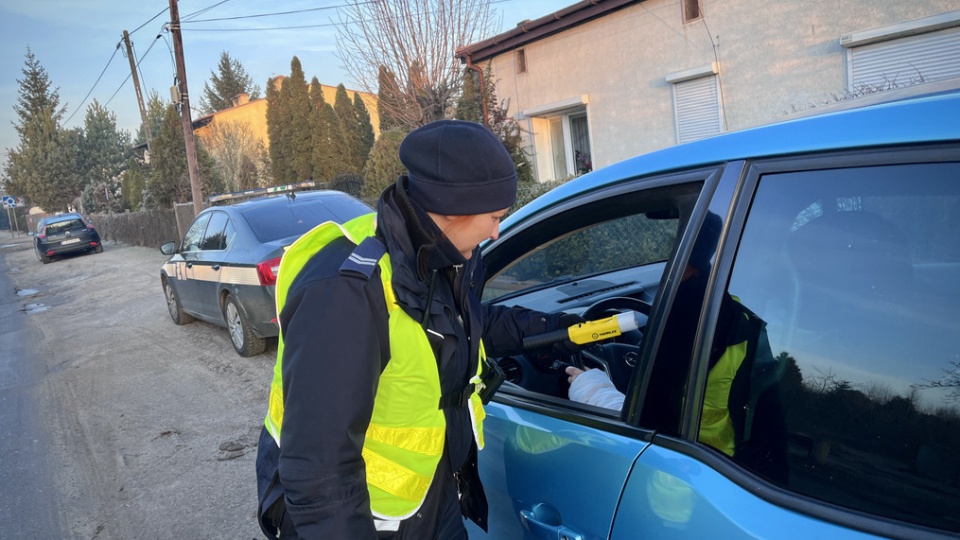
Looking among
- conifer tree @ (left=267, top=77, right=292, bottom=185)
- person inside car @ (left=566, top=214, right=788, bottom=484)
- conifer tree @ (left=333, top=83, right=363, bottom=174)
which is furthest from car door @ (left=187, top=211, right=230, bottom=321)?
conifer tree @ (left=267, top=77, right=292, bottom=185)

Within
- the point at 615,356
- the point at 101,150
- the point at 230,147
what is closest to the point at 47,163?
the point at 101,150

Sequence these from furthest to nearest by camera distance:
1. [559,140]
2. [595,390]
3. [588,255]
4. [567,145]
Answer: [559,140] < [567,145] < [588,255] < [595,390]

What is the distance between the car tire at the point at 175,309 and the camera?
9163 mm

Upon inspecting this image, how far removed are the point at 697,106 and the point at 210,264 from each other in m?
7.67

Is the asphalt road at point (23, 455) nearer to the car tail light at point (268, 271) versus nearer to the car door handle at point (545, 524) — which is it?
the car tail light at point (268, 271)

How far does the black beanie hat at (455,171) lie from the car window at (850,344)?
551 mm

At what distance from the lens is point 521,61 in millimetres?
14188

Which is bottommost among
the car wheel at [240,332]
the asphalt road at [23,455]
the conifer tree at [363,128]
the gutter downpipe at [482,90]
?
the asphalt road at [23,455]

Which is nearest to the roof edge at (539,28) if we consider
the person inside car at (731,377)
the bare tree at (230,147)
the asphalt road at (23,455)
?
the asphalt road at (23,455)

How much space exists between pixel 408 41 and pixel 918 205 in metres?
12.1

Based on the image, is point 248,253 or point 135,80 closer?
point 248,253

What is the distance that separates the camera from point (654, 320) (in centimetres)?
149

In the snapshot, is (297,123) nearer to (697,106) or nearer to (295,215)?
(697,106)

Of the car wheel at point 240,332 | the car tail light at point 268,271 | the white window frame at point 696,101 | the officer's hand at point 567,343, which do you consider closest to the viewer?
the officer's hand at point 567,343
